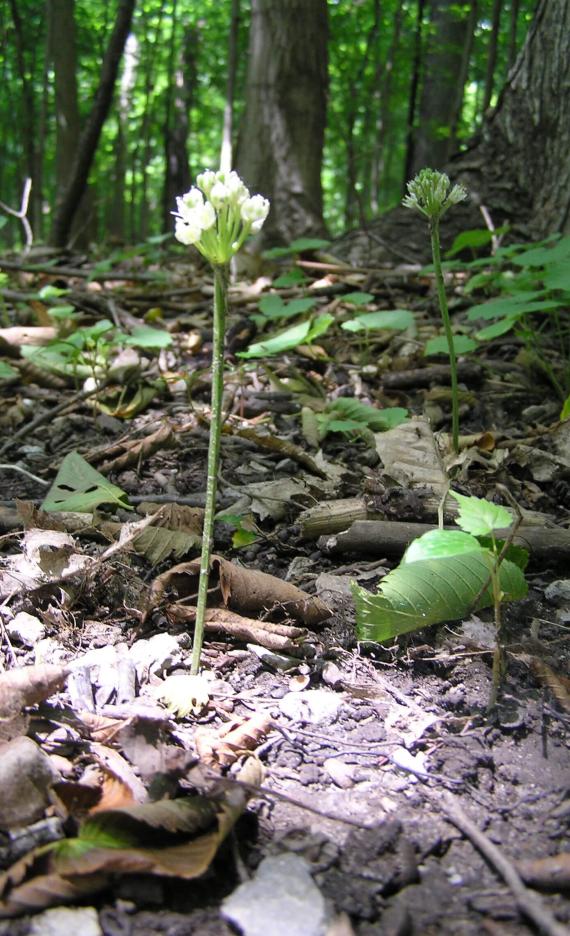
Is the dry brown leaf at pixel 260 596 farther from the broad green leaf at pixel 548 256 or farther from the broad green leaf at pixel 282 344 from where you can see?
the broad green leaf at pixel 548 256

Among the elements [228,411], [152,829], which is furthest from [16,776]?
[228,411]

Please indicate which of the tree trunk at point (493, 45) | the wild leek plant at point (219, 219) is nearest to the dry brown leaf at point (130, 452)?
the wild leek plant at point (219, 219)

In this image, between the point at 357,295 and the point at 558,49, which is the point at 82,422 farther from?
the point at 558,49

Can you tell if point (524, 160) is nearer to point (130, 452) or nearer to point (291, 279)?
point (291, 279)

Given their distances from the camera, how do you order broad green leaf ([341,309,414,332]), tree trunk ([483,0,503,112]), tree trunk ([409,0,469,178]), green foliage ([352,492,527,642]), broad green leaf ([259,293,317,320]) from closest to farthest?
green foliage ([352,492,527,642]), broad green leaf ([341,309,414,332]), broad green leaf ([259,293,317,320]), tree trunk ([483,0,503,112]), tree trunk ([409,0,469,178])

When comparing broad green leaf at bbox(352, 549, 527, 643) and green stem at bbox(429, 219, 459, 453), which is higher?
green stem at bbox(429, 219, 459, 453)

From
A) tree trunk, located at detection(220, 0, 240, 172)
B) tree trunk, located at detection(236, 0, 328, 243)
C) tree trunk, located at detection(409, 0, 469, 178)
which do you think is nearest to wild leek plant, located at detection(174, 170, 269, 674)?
tree trunk, located at detection(220, 0, 240, 172)

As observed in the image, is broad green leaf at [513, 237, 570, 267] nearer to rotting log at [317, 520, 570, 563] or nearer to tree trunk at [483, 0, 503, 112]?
rotting log at [317, 520, 570, 563]
